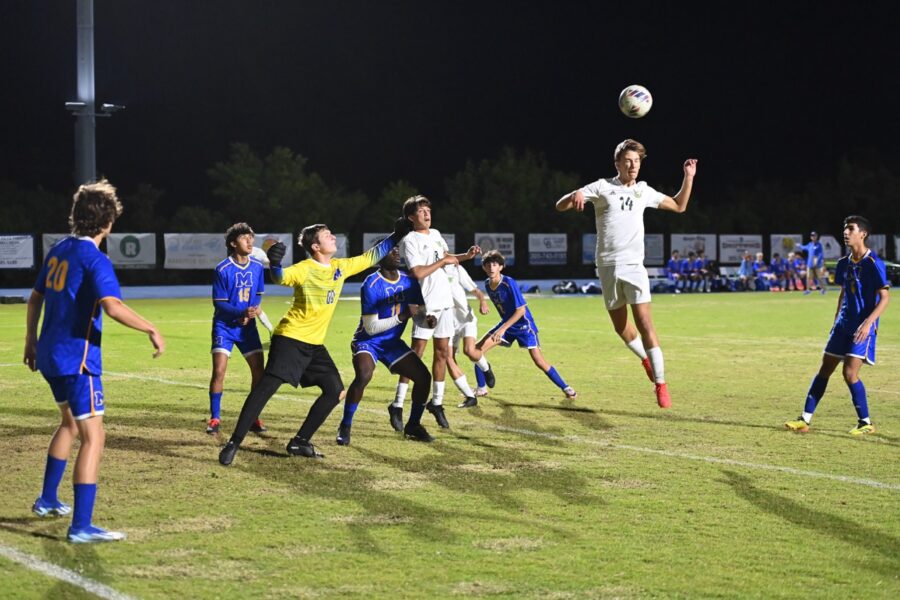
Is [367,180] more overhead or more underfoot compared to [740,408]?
more overhead

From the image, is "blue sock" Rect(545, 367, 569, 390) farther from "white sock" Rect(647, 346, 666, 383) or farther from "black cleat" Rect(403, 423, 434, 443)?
"black cleat" Rect(403, 423, 434, 443)

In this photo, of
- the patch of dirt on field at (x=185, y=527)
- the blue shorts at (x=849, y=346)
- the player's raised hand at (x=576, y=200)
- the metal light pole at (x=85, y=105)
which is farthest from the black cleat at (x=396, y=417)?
the metal light pole at (x=85, y=105)

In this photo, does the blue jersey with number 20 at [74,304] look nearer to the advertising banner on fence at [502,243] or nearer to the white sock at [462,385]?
the white sock at [462,385]

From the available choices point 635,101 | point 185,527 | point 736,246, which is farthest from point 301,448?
point 736,246

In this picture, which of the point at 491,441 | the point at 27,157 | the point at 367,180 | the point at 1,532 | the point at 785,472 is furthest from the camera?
the point at 367,180

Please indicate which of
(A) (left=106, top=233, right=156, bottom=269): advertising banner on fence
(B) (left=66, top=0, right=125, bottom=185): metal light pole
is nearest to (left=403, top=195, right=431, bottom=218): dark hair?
(B) (left=66, top=0, right=125, bottom=185): metal light pole

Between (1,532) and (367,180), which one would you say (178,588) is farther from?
(367,180)

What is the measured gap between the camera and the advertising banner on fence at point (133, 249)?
39.3 metres

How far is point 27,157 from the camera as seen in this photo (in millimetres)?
70000

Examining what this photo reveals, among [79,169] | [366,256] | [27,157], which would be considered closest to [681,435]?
[366,256]

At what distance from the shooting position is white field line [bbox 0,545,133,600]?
17.1 feet

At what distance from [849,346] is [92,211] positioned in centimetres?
668

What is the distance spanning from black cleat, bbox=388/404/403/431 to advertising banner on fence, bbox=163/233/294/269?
30643 mm

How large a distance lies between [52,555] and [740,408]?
307 inches
